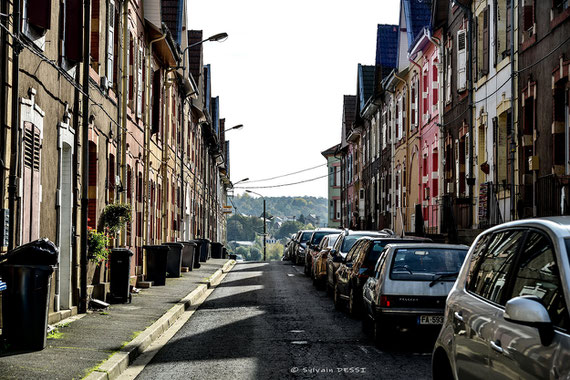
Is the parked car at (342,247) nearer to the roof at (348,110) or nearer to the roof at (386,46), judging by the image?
the roof at (386,46)

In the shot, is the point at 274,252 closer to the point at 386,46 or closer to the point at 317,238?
the point at 386,46

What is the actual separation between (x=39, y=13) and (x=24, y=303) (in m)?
4.24

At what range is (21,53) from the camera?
11.7 meters

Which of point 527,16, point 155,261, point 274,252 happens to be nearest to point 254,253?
point 274,252

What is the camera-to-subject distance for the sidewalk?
9181mm

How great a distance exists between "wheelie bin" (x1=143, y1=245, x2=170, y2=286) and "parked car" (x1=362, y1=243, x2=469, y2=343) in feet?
36.9

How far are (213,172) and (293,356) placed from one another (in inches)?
2093

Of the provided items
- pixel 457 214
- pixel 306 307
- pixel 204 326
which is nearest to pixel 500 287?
pixel 204 326

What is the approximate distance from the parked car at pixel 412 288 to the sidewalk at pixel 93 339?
131 inches

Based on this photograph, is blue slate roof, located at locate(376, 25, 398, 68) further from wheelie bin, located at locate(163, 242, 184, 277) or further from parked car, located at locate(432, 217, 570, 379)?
parked car, located at locate(432, 217, 570, 379)

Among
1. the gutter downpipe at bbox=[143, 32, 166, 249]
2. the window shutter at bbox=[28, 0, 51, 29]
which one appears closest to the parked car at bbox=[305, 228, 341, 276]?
the gutter downpipe at bbox=[143, 32, 166, 249]

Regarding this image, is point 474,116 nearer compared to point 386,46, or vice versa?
point 474,116

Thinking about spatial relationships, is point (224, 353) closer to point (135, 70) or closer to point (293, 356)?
point (293, 356)

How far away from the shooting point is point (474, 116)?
25.0 m
